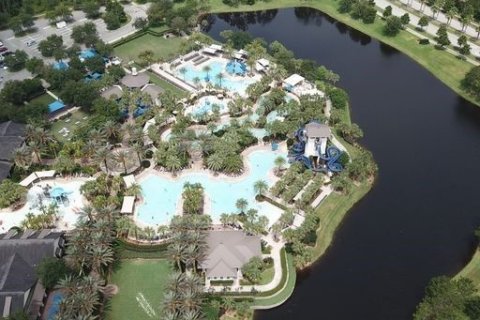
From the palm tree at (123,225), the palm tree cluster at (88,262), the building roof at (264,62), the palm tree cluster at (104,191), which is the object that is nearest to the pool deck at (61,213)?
the palm tree cluster at (104,191)

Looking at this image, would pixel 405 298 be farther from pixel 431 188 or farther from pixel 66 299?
pixel 66 299

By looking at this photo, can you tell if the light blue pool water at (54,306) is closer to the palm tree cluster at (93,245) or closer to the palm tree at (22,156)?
the palm tree cluster at (93,245)

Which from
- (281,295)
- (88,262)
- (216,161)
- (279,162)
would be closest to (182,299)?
(281,295)

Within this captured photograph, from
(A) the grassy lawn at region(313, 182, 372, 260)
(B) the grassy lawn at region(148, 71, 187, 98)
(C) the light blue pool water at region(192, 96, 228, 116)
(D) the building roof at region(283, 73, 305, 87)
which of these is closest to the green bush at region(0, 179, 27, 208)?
(C) the light blue pool water at region(192, 96, 228, 116)

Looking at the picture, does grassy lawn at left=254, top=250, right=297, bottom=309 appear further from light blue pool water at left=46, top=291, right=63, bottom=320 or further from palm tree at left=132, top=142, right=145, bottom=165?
palm tree at left=132, top=142, right=145, bottom=165

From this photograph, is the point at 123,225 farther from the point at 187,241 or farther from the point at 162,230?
the point at 187,241

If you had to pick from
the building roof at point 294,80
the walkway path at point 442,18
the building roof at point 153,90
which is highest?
the walkway path at point 442,18
